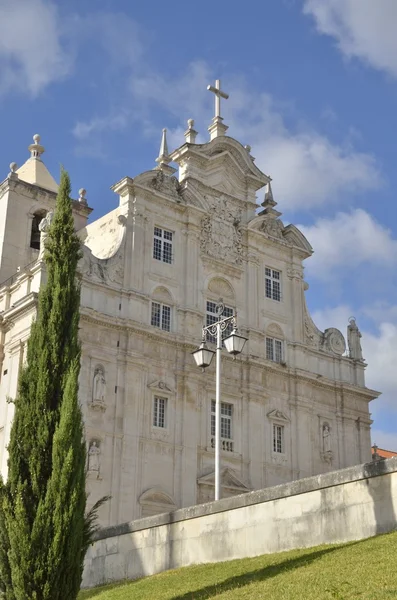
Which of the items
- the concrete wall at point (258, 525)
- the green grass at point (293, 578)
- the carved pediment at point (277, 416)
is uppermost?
the carved pediment at point (277, 416)

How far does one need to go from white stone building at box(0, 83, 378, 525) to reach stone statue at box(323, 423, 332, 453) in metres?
0.06

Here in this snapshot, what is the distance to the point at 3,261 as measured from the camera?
4222 cm

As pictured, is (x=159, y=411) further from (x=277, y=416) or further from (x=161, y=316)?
(x=277, y=416)

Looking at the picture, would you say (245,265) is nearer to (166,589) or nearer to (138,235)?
(138,235)

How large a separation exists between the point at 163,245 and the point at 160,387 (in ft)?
23.3

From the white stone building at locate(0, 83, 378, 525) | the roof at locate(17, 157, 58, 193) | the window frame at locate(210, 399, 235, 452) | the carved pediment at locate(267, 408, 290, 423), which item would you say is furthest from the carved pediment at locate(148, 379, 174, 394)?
the roof at locate(17, 157, 58, 193)

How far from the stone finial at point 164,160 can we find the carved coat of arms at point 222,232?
9.33ft

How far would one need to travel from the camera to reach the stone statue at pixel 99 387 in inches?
1396

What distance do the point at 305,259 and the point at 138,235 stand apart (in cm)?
1104

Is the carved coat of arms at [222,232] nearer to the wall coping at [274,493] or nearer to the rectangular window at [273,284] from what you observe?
the rectangular window at [273,284]

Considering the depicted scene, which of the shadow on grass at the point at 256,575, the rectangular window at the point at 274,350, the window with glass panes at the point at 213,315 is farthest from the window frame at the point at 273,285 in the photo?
the shadow on grass at the point at 256,575

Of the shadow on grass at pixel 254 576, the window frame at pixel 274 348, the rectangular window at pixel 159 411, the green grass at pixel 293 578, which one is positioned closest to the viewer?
the green grass at pixel 293 578

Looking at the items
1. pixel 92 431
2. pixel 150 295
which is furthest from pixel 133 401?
pixel 150 295

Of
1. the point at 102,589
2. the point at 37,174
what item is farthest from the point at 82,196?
the point at 102,589
